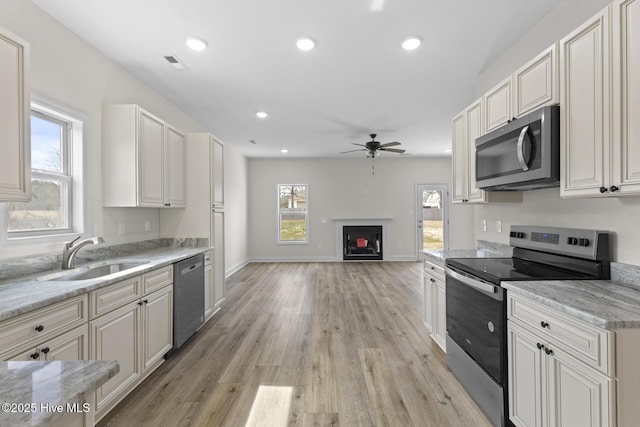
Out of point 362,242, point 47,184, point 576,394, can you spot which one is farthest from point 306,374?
point 362,242

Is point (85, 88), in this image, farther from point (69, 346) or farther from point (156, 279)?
point (69, 346)

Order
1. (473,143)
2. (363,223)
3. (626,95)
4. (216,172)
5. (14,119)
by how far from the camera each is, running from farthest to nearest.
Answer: (363,223) < (216,172) < (473,143) < (14,119) < (626,95)

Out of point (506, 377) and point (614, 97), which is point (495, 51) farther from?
point (506, 377)

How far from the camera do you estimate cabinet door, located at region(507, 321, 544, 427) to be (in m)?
1.53

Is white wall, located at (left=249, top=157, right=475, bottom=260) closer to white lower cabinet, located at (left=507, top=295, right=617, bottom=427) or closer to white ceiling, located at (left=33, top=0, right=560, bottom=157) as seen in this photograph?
white ceiling, located at (left=33, top=0, right=560, bottom=157)

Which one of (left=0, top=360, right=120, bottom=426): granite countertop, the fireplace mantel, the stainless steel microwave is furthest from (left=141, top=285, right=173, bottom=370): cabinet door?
the fireplace mantel

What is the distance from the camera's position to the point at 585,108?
1619 millimetres

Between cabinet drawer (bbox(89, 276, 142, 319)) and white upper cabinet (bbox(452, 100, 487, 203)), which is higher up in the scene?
white upper cabinet (bbox(452, 100, 487, 203))

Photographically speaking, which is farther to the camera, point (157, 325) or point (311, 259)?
point (311, 259)

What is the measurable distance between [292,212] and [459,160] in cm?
552

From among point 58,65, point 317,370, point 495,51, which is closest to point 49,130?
point 58,65

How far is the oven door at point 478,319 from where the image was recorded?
1.81 metres

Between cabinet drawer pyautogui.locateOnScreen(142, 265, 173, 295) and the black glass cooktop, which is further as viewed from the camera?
cabinet drawer pyautogui.locateOnScreen(142, 265, 173, 295)

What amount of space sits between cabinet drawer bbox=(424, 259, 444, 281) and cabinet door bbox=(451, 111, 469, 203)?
721 mm
